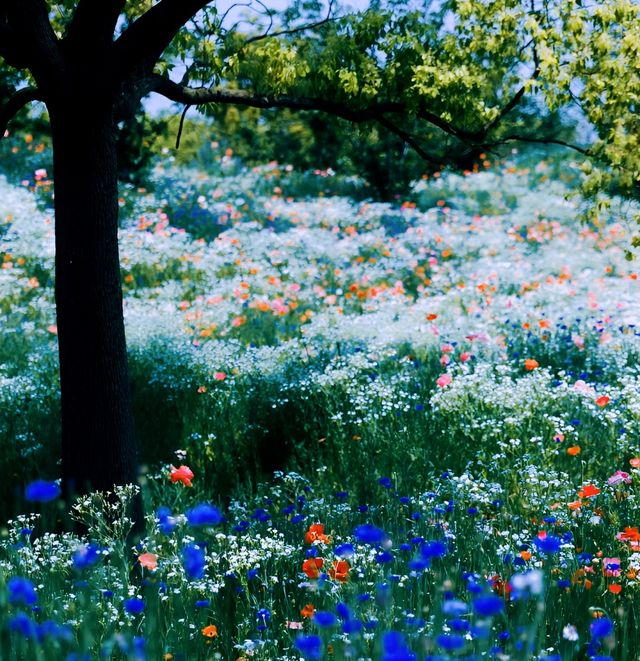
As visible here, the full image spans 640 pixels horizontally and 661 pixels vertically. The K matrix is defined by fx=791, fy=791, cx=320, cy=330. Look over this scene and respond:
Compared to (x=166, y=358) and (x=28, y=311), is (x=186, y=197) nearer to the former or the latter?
(x=28, y=311)

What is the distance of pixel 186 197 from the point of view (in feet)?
53.8

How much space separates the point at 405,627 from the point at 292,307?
742 cm

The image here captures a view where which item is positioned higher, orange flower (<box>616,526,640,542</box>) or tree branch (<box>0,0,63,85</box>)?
tree branch (<box>0,0,63,85</box>)

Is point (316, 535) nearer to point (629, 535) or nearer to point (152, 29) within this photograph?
point (629, 535)

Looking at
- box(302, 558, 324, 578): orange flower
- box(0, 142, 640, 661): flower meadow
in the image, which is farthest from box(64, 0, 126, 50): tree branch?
box(302, 558, 324, 578): orange flower

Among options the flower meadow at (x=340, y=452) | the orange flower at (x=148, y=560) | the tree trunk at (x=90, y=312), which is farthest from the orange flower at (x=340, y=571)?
the tree trunk at (x=90, y=312)

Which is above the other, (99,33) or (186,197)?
(186,197)

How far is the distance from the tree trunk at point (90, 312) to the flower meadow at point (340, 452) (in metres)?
0.34

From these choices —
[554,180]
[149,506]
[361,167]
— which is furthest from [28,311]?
[554,180]

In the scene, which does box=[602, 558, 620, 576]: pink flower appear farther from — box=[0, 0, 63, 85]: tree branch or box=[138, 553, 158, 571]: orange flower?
box=[0, 0, 63, 85]: tree branch

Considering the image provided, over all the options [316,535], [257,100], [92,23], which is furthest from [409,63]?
[316,535]

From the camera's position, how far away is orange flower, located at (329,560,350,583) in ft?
10.9

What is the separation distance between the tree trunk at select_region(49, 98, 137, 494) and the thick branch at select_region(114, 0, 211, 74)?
1.43 ft

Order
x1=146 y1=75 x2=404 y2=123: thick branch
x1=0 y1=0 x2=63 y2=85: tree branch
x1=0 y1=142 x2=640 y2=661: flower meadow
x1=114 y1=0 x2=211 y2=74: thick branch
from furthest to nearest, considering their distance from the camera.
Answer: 1. x1=146 y1=75 x2=404 y2=123: thick branch
2. x1=0 y1=0 x2=63 y2=85: tree branch
3. x1=114 y1=0 x2=211 y2=74: thick branch
4. x1=0 y1=142 x2=640 y2=661: flower meadow
